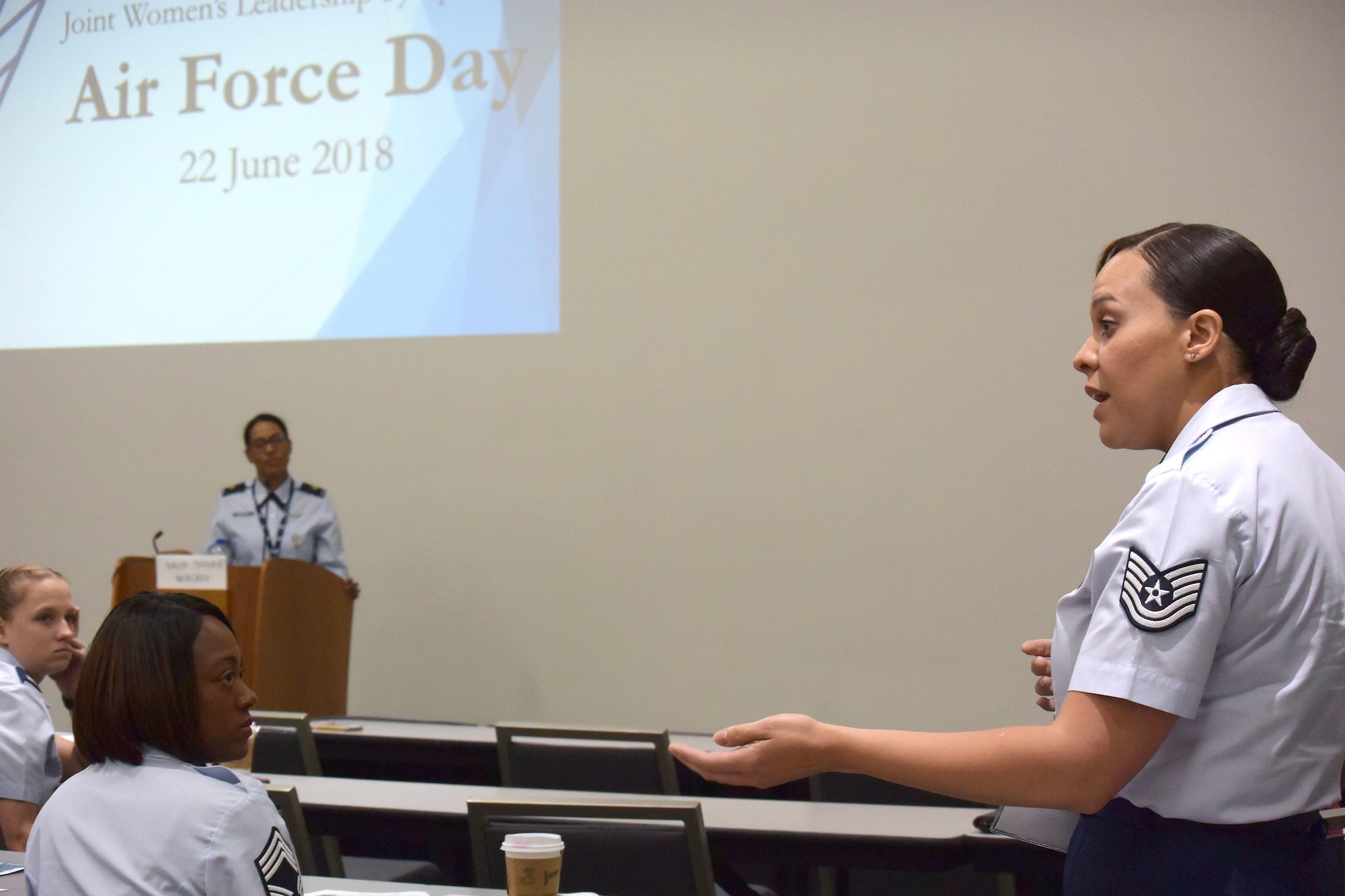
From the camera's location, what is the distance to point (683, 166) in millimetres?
5418

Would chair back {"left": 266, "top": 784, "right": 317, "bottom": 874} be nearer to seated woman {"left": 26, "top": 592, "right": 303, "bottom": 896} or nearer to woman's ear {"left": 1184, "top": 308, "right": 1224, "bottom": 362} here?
seated woman {"left": 26, "top": 592, "right": 303, "bottom": 896}

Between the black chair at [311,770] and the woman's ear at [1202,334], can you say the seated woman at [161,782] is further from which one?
the black chair at [311,770]

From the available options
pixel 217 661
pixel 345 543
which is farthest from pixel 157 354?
pixel 217 661

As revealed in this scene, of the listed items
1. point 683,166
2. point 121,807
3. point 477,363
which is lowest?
point 121,807

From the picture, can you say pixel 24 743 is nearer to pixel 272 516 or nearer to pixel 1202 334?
pixel 1202 334

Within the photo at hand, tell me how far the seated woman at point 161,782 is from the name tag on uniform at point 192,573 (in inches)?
111

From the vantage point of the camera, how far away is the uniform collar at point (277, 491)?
5.36 m

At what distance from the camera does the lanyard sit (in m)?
5.30

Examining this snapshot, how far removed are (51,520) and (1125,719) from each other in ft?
20.9

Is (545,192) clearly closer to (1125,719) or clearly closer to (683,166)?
(683,166)

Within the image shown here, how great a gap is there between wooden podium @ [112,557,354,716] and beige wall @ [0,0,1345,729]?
884mm

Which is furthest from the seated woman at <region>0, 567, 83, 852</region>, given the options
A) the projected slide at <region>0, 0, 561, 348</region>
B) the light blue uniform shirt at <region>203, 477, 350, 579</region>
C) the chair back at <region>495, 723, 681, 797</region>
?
the projected slide at <region>0, 0, 561, 348</region>

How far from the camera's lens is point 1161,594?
1.00 meters

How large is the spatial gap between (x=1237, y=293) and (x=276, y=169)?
5176 millimetres
